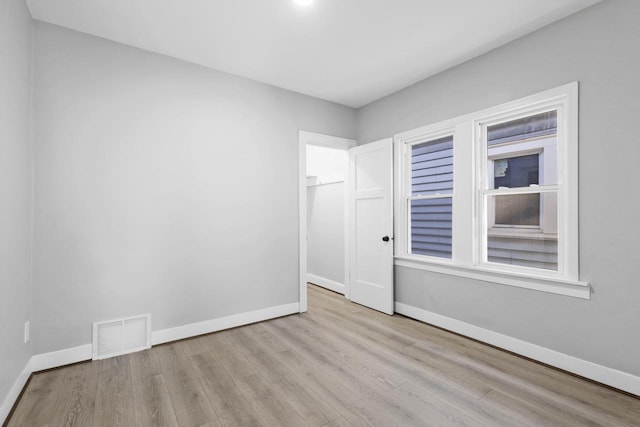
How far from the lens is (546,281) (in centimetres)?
244

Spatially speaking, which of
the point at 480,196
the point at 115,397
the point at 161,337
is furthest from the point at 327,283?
the point at 115,397

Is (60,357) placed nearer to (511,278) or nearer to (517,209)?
(511,278)

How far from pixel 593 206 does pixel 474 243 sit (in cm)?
97

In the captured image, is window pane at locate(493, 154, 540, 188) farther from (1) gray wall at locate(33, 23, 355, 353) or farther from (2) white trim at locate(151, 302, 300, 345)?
(2) white trim at locate(151, 302, 300, 345)

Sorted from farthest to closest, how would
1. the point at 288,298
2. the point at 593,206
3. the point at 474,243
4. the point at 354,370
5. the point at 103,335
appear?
the point at 288,298
the point at 474,243
the point at 103,335
the point at 354,370
the point at 593,206

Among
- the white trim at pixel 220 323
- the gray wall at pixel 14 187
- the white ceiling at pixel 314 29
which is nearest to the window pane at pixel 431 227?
the white ceiling at pixel 314 29

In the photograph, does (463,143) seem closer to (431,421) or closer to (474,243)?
(474,243)

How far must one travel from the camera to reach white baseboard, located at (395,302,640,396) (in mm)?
2072

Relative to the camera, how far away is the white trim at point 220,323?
2.87 metres

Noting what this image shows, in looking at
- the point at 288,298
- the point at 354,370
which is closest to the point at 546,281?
the point at 354,370

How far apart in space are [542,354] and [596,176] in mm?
1468

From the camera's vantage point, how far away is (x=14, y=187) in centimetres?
196

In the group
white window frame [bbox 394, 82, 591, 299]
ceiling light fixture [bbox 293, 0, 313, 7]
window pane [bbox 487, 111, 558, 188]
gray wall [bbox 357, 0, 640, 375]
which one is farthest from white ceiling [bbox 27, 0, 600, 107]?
window pane [bbox 487, 111, 558, 188]

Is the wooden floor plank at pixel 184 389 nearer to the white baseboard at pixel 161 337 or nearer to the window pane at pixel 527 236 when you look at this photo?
the white baseboard at pixel 161 337
